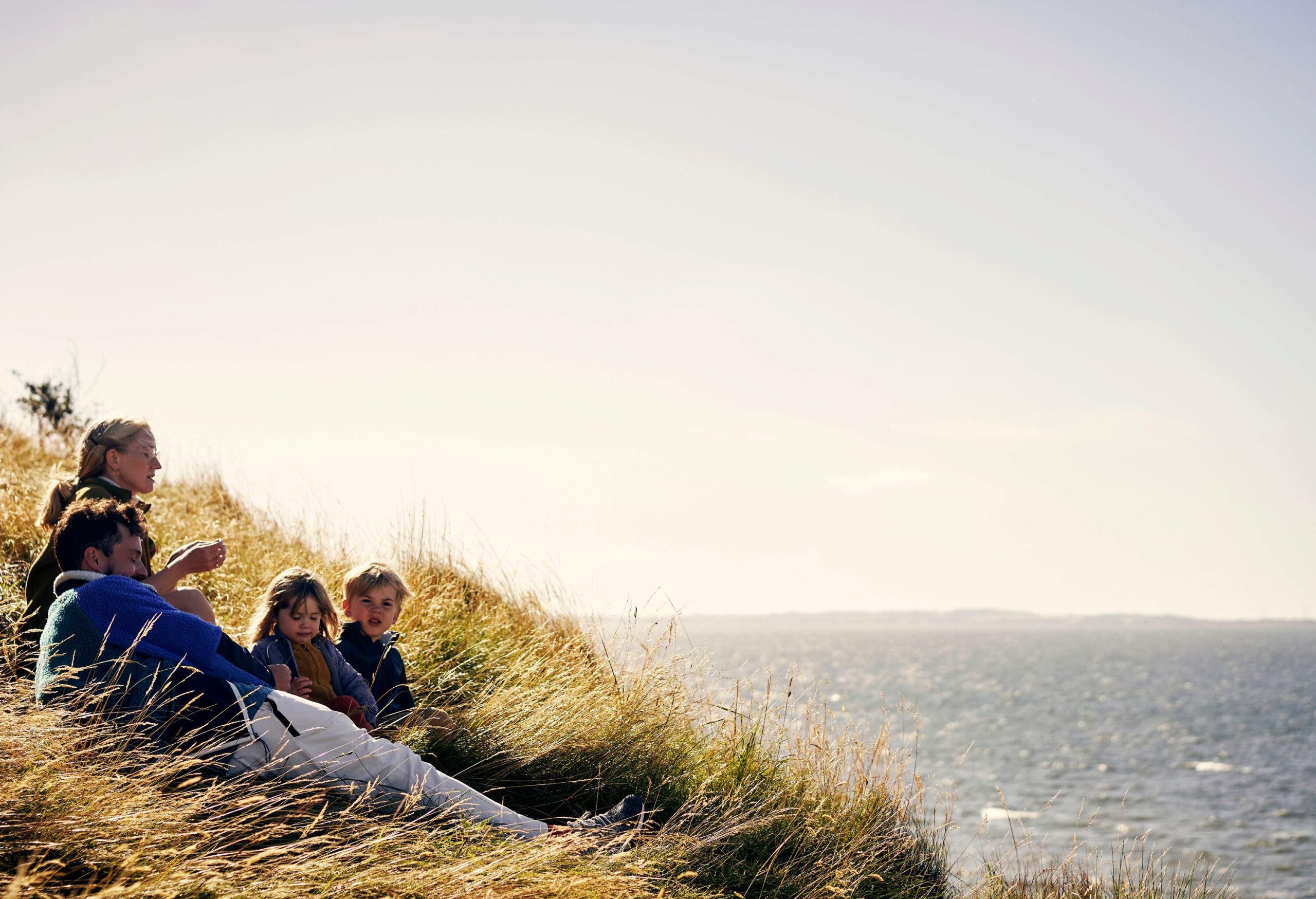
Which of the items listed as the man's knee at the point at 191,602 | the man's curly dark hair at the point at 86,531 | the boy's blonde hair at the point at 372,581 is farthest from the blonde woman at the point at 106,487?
the boy's blonde hair at the point at 372,581

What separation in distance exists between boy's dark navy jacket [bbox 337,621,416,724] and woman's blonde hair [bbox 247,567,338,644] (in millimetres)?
328

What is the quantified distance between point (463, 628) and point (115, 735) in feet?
9.36

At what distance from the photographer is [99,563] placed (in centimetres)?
354

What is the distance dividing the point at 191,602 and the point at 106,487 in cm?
78

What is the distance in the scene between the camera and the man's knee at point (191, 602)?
4.16 metres

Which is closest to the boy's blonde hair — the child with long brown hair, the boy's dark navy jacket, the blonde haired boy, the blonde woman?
the blonde haired boy

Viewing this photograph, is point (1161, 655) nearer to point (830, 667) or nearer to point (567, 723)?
point (830, 667)

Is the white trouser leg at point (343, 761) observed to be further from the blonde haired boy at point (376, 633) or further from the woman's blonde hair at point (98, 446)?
the woman's blonde hair at point (98, 446)

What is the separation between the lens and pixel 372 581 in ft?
15.8

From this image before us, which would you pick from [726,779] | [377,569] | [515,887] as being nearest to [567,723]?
[726,779]

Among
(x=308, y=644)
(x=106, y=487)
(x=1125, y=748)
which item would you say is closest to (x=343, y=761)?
(x=308, y=644)

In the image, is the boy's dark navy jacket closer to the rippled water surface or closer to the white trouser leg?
the white trouser leg

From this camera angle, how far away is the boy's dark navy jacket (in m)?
4.72

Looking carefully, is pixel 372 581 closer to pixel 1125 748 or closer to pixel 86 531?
pixel 86 531
